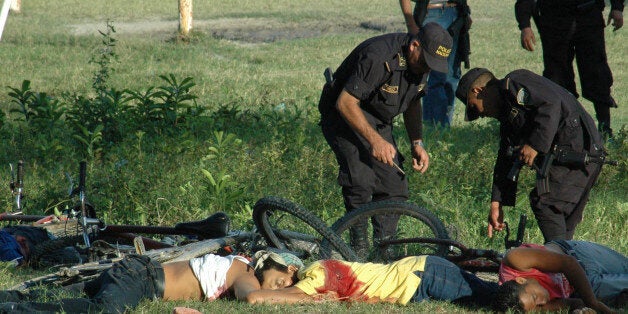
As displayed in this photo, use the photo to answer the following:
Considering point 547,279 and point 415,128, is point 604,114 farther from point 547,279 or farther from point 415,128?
point 547,279

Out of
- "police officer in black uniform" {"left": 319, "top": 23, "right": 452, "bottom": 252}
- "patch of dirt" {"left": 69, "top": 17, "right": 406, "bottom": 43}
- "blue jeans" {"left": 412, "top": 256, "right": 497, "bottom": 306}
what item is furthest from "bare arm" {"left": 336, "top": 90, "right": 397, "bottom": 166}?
"patch of dirt" {"left": 69, "top": 17, "right": 406, "bottom": 43}

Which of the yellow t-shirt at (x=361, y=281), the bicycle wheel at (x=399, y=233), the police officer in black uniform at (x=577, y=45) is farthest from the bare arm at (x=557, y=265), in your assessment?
the police officer in black uniform at (x=577, y=45)

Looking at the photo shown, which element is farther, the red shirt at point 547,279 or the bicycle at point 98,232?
the bicycle at point 98,232

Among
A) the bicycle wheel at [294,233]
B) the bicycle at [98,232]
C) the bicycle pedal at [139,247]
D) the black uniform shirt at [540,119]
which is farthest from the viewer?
the bicycle at [98,232]

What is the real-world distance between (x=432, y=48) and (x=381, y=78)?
16.3 inches

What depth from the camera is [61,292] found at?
559 centimetres

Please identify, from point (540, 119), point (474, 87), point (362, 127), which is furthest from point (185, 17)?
point (540, 119)

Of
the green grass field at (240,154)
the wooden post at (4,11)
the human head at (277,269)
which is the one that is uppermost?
the wooden post at (4,11)

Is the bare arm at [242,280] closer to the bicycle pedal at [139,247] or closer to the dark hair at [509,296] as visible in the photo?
the bicycle pedal at [139,247]

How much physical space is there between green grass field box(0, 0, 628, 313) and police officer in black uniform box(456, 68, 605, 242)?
83 cm

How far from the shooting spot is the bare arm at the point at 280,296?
552 centimetres

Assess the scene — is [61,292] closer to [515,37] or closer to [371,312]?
[371,312]

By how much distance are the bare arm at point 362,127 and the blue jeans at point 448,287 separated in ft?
3.42

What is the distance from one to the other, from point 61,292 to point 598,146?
137 inches
